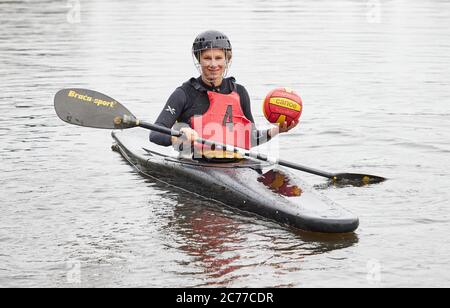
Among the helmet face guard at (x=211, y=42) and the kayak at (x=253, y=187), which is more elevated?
the helmet face guard at (x=211, y=42)

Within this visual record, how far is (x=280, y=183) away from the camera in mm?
7738

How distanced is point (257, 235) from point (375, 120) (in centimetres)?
556

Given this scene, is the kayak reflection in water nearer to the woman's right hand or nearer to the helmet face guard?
the woman's right hand

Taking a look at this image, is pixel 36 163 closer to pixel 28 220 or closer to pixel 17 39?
pixel 28 220

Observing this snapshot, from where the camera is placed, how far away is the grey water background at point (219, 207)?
610 cm

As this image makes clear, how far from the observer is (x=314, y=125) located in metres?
11.7

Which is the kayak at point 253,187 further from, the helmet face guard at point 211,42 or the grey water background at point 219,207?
the helmet face guard at point 211,42

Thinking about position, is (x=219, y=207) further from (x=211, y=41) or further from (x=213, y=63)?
(x=211, y=41)

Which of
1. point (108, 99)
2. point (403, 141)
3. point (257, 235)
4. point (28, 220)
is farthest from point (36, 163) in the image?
point (403, 141)

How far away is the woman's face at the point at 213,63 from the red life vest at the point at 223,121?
0.17m

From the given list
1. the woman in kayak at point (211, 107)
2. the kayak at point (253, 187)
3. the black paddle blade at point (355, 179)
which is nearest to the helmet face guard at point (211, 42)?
the woman in kayak at point (211, 107)

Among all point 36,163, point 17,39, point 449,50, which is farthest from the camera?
point 17,39

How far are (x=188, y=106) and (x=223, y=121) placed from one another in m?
0.37

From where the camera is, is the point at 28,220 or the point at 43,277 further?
the point at 28,220
